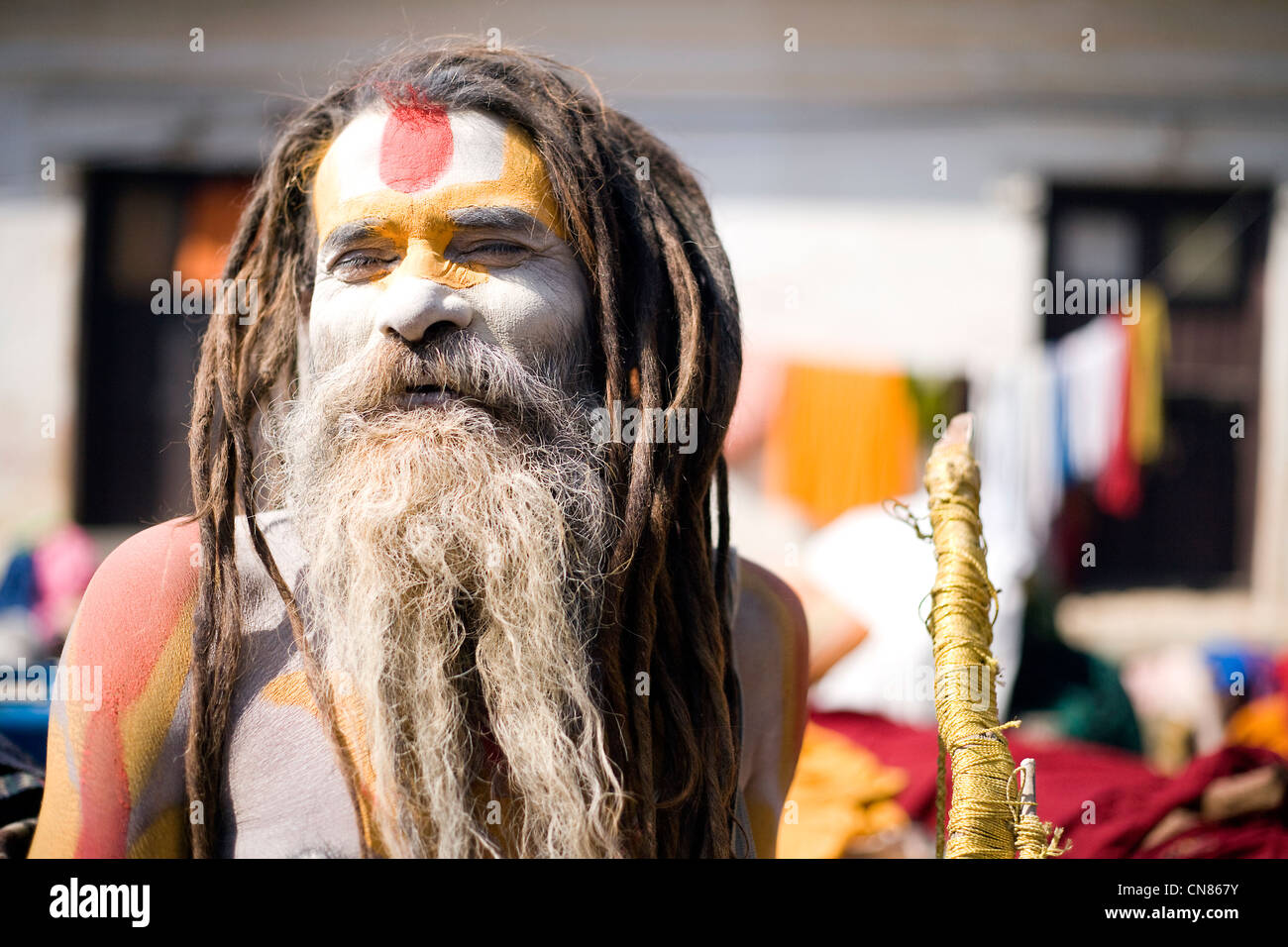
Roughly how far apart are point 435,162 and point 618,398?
1.43ft

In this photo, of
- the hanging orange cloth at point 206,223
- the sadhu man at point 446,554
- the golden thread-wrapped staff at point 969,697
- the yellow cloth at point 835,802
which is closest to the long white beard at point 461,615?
the sadhu man at point 446,554

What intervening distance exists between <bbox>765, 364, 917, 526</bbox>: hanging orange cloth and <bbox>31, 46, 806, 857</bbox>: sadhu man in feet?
12.6

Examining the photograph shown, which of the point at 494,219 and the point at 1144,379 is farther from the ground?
the point at 1144,379

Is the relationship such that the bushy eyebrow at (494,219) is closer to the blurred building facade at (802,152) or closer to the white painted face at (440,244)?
the white painted face at (440,244)

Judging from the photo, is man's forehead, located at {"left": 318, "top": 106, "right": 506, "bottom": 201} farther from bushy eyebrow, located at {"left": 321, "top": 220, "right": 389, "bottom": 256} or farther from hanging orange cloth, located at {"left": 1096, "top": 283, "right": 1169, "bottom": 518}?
hanging orange cloth, located at {"left": 1096, "top": 283, "right": 1169, "bottom": 518}

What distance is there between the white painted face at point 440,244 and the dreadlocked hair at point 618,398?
2.1 inches

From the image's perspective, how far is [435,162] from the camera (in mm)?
1481

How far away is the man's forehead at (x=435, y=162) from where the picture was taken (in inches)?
58.0

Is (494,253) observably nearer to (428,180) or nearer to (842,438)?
(428,180)

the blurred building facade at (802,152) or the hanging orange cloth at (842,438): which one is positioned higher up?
the blurred building facade at (802,152)

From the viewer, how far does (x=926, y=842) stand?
2.71 m

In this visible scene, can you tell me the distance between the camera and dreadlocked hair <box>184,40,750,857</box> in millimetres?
1438

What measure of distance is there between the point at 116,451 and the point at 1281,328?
278 inches

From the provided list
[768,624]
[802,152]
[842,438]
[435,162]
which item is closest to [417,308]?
[435,162]
